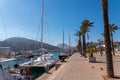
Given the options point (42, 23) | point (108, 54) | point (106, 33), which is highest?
point (42, 23)

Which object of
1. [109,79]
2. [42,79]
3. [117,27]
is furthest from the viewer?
[117,27]

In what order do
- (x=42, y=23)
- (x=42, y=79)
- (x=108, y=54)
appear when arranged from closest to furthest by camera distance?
1. (x=108, y=54)
2. (x=42, y=79)
3. (x=42, y=23)

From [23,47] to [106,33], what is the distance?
14675cm

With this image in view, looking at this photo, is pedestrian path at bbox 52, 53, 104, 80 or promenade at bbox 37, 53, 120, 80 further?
promenade at bbox 37, 53, 120, 80

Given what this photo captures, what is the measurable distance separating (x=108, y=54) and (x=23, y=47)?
147 meters

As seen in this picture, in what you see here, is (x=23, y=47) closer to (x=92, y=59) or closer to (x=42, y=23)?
(x=42, y=23)

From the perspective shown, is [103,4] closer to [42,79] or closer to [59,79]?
[59,79]

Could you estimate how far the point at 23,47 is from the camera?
531ft

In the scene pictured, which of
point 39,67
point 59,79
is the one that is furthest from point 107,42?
point 39,67

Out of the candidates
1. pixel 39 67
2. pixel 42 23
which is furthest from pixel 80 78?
pixel 42 23

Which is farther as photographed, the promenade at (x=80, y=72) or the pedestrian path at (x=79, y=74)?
the promenade at (x=80, y=72)

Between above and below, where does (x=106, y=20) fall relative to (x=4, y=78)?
above

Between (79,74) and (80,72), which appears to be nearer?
(79,74)

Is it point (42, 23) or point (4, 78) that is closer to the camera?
point (4, 78)
